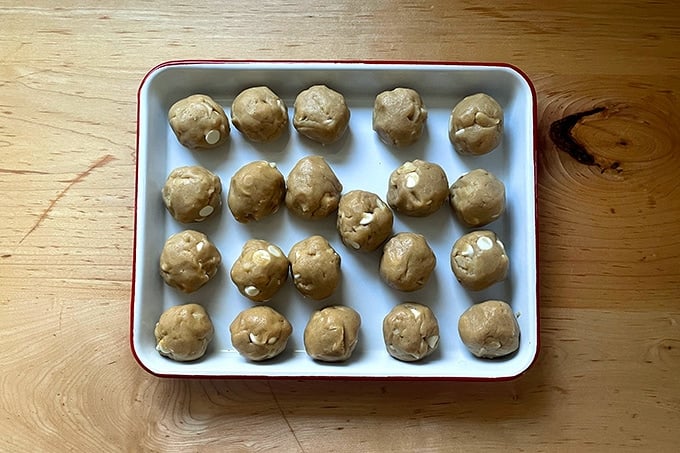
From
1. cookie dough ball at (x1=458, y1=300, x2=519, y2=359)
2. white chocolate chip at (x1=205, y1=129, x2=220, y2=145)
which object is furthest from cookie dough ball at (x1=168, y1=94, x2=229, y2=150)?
cookie dough ball at (x1=458, y1=300, x2=519, y2=359)

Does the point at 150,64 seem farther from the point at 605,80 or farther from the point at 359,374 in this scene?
the point at 605,80

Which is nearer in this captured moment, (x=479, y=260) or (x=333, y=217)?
(x=479, y=260)

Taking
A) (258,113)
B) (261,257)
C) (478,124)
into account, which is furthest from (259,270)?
(478,124)

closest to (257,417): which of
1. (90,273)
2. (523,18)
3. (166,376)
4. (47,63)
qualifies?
(166,376)

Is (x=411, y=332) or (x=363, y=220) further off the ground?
(x=363, y=220)

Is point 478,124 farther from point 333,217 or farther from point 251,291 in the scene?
point 251,291

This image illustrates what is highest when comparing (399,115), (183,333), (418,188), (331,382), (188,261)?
(399,115)

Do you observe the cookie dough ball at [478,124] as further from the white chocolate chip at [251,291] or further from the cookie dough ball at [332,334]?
the white chocolate chip at [251,291]
